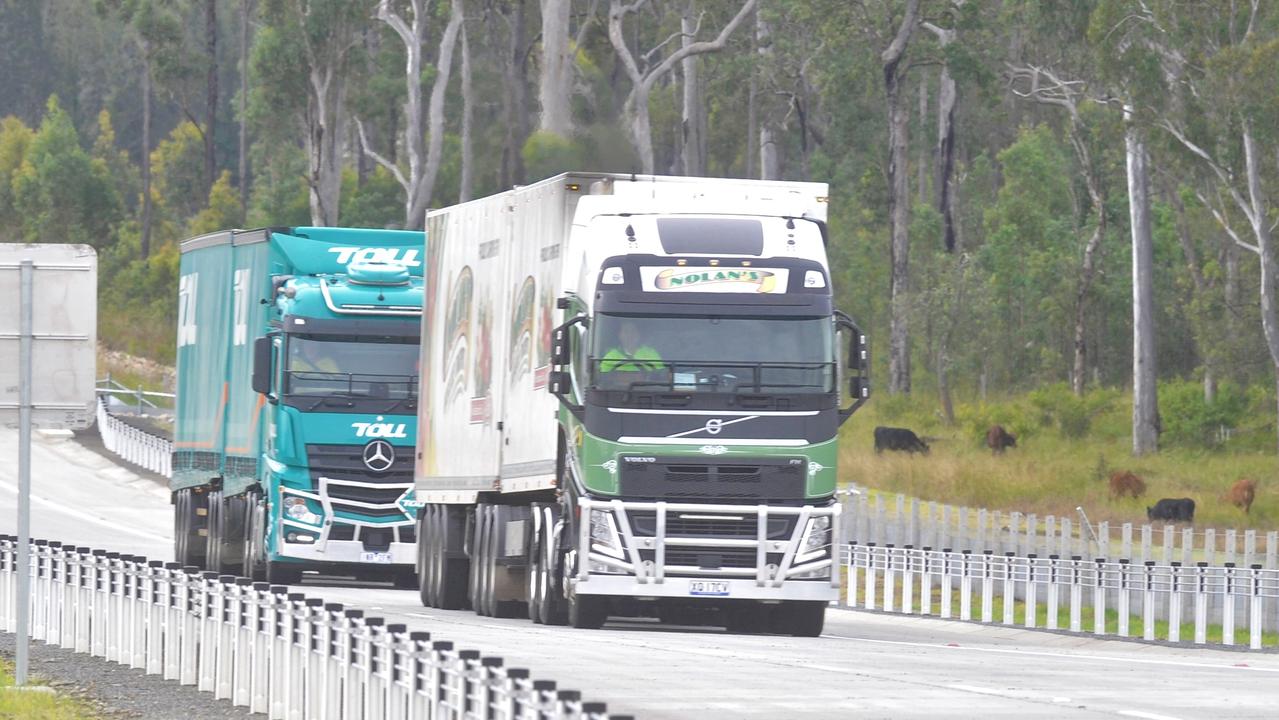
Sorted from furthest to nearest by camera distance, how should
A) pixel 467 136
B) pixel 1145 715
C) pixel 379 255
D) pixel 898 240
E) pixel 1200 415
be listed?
1. pixel 467 136
2. pixel 898 240
3. pixel 1200 415
4. pixel 379 255
5. pixel 1145 715

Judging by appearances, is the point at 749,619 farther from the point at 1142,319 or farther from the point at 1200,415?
the point at 1200,415

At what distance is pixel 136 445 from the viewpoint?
188 ft

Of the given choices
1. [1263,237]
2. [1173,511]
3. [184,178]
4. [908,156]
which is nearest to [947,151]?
[908,156]

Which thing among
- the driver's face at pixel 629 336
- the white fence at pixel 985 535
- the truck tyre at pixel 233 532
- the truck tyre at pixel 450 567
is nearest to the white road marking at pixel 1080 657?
the driver's face at pixel 629 336

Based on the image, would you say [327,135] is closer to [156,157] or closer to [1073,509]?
[1073,509]

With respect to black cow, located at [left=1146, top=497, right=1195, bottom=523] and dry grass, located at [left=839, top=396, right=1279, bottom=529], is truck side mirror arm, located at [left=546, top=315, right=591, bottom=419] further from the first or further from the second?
black cow, located at [left=1146, top=497, right=1195, bottom=523]

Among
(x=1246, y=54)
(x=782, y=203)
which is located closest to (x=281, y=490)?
(x=782, y=203)

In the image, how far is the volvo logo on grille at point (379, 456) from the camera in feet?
91.8

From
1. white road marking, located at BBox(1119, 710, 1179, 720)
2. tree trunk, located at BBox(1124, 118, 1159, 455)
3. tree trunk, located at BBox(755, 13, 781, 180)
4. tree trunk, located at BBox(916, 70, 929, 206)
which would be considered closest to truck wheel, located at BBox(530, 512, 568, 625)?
white road marking, located at BBox(1119, 710, 1179, 720)

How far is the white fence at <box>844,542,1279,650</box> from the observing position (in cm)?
2705

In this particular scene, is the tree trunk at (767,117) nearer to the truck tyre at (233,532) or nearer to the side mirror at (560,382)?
the truck tyre at (233,532)

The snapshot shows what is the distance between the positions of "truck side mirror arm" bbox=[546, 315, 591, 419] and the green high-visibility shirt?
1.22ft

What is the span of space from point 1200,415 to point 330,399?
117ft

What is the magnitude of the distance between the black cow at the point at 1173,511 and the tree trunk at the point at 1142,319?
10.3 meters
